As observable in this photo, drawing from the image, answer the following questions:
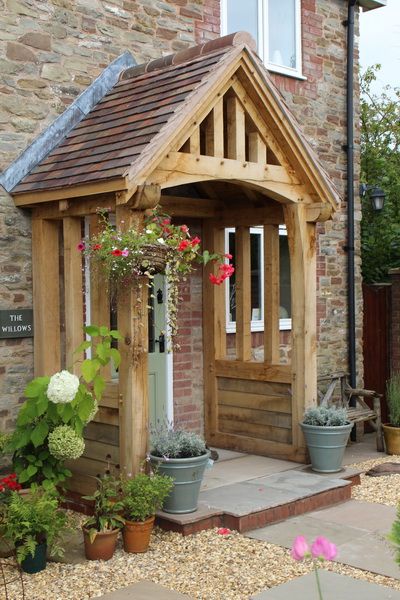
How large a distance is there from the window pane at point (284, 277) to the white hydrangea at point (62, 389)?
4.78 meters

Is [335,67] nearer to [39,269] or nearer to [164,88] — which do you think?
[164,88]

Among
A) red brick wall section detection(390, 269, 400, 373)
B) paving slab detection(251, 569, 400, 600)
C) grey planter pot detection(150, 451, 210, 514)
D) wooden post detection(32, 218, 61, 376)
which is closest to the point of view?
paving slab detection(251, 569, 400, 600)

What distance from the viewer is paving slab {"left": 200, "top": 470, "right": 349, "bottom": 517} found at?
6.36 metres

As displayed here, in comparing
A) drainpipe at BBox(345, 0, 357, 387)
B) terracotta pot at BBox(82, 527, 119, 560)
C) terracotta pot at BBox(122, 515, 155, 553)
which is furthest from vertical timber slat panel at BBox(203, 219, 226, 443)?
terracotta pot at BBox(82, 527, 119, 560)

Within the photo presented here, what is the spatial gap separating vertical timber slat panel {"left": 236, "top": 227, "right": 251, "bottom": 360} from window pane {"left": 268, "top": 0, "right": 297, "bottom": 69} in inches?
99.7

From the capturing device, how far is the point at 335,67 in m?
10.3

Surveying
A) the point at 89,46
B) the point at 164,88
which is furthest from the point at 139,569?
the point at 89,46

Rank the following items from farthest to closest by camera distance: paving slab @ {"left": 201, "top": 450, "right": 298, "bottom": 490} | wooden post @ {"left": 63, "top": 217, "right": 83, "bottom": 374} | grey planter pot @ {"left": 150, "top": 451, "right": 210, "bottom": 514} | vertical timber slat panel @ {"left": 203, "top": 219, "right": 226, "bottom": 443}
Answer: vertical timber slat panel @ {"left": 203, "top": 219, "right": 226, "bottom": 443} < paving slab @ {"left": 201, "top": 450, "right": 298, "bottom": 490} < wooden post @ {"left": 63, "top": 217, "right": 83, "bottom": 374} < grey planter pot @ {"left": 150, "top": 451, "right": 210, "bottom": 514}

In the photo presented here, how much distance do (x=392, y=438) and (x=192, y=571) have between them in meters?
4.52

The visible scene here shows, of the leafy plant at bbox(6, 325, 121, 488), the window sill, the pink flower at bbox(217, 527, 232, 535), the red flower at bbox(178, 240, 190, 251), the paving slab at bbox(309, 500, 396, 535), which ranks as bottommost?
the paving slab at bbox(309, 500, 396, 535)

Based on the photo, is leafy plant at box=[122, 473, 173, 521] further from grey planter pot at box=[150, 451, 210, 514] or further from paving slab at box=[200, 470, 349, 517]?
paving slab at box=[200, 470, 349, 517]

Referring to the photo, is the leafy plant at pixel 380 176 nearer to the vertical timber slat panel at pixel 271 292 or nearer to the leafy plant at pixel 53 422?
the vertical timber slat panel at pixel 271 292

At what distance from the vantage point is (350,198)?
10320 mm

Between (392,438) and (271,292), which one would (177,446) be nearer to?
(271,292)
